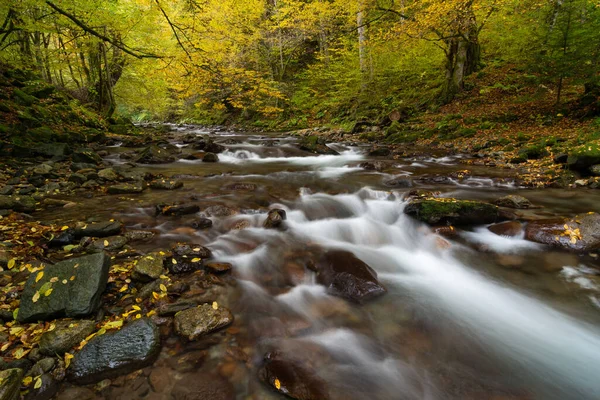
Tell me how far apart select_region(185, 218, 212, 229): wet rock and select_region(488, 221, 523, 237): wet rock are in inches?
179

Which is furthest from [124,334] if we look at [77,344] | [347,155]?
[347,155]

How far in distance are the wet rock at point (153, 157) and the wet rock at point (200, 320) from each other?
27.3 ft

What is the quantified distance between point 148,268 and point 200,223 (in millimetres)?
1548

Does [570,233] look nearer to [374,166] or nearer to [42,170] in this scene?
[374,166]

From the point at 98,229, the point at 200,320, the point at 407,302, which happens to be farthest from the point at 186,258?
the point at 407,302

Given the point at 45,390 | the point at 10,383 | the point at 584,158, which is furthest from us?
the point at 584,158

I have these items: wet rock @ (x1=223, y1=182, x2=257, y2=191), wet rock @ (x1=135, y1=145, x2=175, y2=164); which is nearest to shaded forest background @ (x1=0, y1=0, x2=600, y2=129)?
wet rock @ (x1=223, y1=182, x2=257, y2=191)

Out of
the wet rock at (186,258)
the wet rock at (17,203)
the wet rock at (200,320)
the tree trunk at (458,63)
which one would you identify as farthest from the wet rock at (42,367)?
the tree trunk at (458,63)

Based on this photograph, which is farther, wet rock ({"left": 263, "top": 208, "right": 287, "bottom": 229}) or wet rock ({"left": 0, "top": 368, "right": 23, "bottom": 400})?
wet rock ({"left": 263, "top": 208, "right": 287, "bottom": 229})

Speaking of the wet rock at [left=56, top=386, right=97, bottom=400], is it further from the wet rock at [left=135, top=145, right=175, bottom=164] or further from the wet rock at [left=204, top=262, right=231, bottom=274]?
the wet rock at [left=135, top=145, right=175, bottom=164]

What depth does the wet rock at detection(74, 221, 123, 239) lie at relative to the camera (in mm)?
3941

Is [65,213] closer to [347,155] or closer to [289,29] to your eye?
[347,155]

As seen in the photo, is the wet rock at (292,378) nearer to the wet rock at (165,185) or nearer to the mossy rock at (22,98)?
the wet rock at (165,185)

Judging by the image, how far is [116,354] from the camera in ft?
7.41
